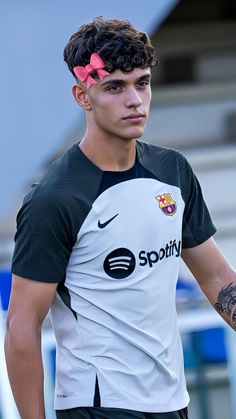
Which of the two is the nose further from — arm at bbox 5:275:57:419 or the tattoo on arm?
the tattoo on arm

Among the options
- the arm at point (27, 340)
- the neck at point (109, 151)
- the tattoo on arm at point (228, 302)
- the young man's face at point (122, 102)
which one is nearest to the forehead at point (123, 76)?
the young man's face at point (122, 102)

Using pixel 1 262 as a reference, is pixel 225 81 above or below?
above

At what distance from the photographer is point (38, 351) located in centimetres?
246

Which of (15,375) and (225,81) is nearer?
(15,375)

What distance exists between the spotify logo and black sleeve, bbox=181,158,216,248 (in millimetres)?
245

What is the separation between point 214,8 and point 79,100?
584 cm

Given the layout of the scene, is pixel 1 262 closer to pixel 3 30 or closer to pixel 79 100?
pixel 3 30

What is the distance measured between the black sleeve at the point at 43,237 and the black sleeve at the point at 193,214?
370 millimetres

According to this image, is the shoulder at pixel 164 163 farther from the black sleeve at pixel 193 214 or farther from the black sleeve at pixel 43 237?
the black sleeve at pixel 43 237

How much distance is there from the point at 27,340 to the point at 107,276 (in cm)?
23

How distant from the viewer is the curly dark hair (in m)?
2.45

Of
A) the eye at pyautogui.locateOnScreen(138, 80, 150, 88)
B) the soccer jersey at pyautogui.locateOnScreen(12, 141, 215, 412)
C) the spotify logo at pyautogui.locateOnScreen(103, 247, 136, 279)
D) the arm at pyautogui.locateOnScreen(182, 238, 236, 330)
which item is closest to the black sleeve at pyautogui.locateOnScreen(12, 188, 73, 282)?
the soccer jersey at pyautogui.locateOnScreen(12, 141, 215, 412)

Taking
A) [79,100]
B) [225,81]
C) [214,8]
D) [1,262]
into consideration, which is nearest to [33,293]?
[79,100]

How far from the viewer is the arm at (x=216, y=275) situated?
2.74m
